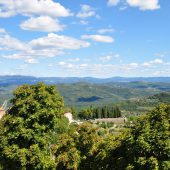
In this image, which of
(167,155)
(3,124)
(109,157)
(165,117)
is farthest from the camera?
(3,124)

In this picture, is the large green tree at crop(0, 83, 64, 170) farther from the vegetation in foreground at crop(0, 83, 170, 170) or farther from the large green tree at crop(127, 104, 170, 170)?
the large green tree at crop(127, 104, 170, 170)

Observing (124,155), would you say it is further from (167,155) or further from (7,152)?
(7,152)

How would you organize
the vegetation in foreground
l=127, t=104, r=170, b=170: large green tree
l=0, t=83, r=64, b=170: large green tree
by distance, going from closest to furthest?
l=127, t=104, r=170, b=170: large green tree → the vegetation in foreground → l=0, t=83, r=64, b=170: large green tree

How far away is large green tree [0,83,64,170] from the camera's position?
34469 millimetres

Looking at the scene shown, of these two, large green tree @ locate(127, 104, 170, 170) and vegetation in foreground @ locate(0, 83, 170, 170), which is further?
vegetation in foreground @ locate(0, 83, 170, 170)

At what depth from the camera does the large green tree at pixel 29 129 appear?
1357 inches

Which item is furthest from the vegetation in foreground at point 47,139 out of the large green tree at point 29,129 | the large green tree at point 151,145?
the large green tree at point 151,145

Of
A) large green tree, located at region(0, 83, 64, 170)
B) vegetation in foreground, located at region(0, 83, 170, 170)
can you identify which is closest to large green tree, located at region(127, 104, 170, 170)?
vegetation in foreground, located at region(0, 83, 170, 170)

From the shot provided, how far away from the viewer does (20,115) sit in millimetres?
35562

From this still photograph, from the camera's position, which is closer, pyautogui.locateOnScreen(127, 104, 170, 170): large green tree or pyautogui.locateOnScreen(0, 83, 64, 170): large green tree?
pyautogui.locateOnScreen(127, 104, 170, 170): large green tree

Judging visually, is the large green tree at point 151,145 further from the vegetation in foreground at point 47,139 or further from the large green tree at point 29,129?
the large green tree at point 29,129

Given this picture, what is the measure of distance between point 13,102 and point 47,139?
509 cm

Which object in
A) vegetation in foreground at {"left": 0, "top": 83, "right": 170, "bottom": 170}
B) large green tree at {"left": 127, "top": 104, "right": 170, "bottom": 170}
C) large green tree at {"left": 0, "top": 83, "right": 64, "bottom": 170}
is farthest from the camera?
large green tree at {"left": 0, "top": 83, "right": 64, "bottom": 170}

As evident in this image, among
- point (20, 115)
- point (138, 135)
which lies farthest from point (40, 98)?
point (138, 135)
